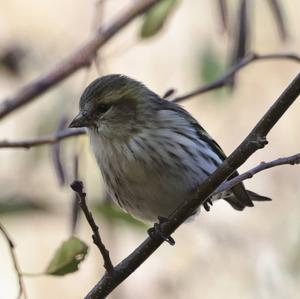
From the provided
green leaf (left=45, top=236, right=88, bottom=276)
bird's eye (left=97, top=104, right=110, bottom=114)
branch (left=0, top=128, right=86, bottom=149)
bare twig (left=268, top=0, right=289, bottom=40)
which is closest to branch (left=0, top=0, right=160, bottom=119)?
branch (left=0, top=128, right=86, bottom=149)

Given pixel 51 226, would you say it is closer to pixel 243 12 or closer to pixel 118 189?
pixel 118 189

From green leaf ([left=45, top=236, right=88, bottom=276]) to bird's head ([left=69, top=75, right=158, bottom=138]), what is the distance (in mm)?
586

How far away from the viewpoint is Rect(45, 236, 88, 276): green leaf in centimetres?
240

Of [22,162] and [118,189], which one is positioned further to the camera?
[22,162]

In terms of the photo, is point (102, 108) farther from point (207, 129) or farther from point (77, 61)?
point (207, 129)

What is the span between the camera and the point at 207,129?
5613 millimetres

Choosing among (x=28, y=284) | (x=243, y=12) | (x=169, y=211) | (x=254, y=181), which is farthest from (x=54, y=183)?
(x=243, y=12)

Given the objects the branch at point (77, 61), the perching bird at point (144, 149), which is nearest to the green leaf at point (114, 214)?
the perching bird at point (144, 149)

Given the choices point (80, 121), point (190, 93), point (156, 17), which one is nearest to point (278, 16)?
point (190, 93)

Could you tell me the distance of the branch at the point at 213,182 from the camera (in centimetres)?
208

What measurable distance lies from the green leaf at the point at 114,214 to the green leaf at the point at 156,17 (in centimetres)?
62

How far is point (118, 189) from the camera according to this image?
9.77ft

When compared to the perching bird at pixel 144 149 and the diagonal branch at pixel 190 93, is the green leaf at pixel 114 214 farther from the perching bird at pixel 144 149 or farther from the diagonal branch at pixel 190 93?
the diagonal branch at pixel 190 93

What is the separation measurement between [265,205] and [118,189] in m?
2.75
